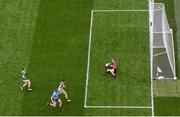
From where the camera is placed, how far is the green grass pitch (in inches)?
1431

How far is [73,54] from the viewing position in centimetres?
3916

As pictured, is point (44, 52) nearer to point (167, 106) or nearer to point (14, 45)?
point (14, 45)

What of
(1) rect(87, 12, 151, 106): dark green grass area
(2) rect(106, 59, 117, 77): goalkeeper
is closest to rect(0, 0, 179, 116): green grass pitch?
(1) rect(87, 12, 151, 106): dark green grass area

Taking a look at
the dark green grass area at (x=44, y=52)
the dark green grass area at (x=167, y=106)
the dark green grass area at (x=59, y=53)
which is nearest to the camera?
the dark green grass area at (x=167, y=106)

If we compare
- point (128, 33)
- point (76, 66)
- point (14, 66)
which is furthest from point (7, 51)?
point (128, 33)

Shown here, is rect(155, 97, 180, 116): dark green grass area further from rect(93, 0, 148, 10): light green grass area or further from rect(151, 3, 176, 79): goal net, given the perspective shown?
rect(93, 0, 148, 10): light green grass area

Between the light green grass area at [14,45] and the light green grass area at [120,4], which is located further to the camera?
the light green grass area at [120,4]

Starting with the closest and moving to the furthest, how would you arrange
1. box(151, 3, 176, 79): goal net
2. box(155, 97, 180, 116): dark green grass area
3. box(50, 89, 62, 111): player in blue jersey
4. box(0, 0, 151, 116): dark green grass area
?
box(50, 89, 62, 111): player in blue jersey → box(155, 97, 180, 116): dark green grass area → box(0, 0, 151, 116): dark green grass area → box(151, 3, 176, 79): goal net

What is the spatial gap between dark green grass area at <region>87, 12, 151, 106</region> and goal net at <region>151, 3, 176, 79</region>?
2.32 feet

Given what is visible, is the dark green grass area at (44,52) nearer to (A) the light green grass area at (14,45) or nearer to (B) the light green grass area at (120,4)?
(A) the light green grass area at (14,45)

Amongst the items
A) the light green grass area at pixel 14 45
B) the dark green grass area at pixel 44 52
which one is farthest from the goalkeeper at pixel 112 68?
the light green grass area at pixel 14 45

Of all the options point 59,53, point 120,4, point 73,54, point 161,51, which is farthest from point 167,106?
point 120,4

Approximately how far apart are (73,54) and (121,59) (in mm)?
3325

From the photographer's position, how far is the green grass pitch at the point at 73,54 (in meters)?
36.3
